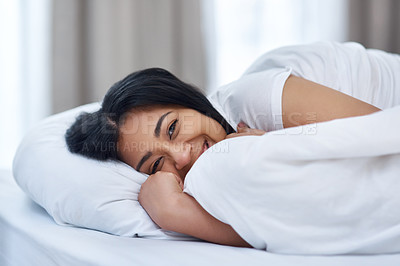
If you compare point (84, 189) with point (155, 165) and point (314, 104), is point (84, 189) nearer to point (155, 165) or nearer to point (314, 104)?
point (155, 165)

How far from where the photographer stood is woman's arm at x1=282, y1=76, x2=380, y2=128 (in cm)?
101

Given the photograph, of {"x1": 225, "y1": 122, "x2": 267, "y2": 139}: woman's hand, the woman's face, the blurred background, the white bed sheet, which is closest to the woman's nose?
the woman's face

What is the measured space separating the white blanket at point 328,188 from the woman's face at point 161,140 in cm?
36

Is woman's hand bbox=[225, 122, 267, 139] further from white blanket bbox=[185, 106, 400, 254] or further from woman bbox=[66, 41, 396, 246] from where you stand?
white blanket bbox=[185, 106, 400, 254]

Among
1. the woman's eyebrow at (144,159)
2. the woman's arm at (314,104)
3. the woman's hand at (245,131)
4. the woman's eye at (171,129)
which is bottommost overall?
the woman's eyebrow at (144,159)

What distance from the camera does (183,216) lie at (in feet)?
2.52

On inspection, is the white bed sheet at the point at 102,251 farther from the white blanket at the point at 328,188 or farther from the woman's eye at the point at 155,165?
the woman's eye at the point at 155,165

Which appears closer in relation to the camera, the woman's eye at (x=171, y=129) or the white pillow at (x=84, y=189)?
the white pillow at (x=84, y=189)

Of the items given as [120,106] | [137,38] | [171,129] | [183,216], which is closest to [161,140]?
[171,129]

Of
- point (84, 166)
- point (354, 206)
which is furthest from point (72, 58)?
point (354, 206)

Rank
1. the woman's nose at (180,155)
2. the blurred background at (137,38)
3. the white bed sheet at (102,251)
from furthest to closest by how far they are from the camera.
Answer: the blurred background at (137,38) → the woman's nose at (180,155) → the white bed sheet at (102,251)

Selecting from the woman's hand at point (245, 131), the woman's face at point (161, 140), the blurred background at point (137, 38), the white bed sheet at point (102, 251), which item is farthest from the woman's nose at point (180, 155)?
the blurred background at point (137, 38)

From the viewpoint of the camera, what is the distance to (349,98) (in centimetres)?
104

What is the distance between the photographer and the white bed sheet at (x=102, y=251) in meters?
0.62
